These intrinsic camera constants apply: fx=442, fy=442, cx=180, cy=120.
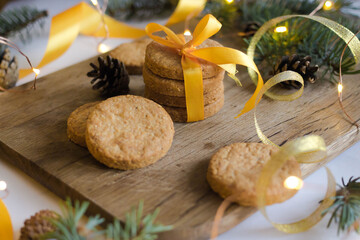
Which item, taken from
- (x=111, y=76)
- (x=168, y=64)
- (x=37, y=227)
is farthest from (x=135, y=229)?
(x=111, y=76)

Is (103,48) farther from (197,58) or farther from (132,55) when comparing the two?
(197,58)

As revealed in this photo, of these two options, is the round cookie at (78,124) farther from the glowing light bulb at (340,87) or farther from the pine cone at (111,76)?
the glowing light bulb at (340,87)

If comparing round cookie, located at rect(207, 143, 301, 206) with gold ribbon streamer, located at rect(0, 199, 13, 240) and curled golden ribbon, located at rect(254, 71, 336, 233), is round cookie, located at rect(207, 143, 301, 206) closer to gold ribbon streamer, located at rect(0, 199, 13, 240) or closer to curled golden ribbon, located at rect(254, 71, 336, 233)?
curled golden ribbon, located at rect(254, 71, 336, 233)

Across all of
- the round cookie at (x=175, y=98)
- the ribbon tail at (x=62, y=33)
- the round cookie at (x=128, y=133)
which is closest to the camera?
the round cookie at (x=128, y=133)

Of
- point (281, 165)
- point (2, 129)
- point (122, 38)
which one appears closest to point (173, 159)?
point (281, 165)

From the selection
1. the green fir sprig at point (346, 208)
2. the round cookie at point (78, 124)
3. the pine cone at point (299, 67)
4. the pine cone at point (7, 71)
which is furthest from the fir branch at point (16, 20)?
the green fir sprig at point (346, 208)

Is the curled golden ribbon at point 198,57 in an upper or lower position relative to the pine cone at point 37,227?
upper

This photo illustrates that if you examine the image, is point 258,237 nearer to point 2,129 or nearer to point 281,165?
point 281,165
